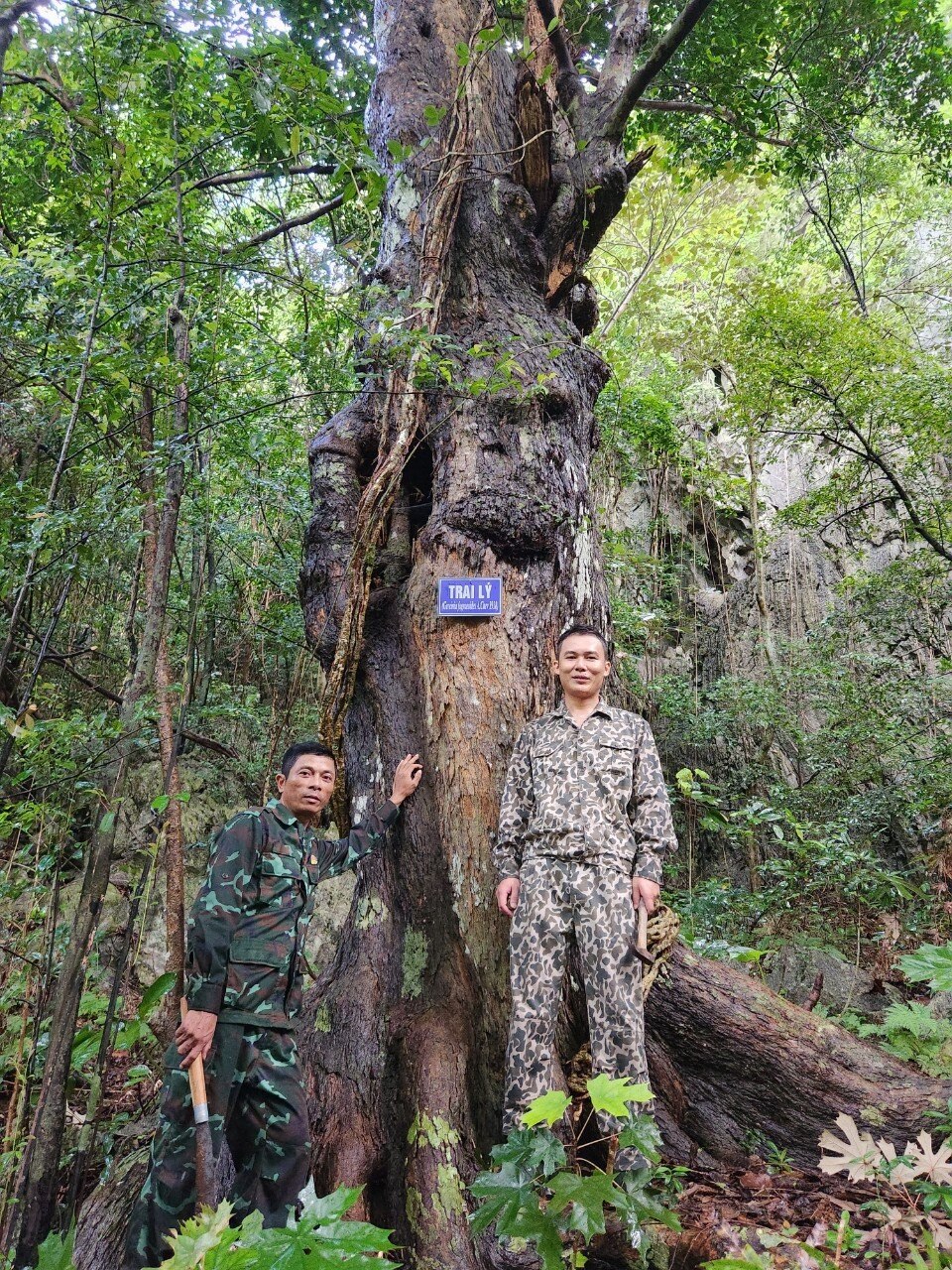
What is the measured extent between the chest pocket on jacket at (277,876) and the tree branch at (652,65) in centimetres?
467

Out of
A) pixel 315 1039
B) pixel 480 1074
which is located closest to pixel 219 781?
pixel 315 1039

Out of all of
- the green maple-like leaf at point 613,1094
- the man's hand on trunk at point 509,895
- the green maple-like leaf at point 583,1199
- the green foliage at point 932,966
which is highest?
the man's hand on trunk at point 509,895

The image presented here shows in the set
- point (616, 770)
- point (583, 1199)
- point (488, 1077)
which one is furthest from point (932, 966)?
point (488, 1077)

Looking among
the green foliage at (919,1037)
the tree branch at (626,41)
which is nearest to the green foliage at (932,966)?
the green foliage at (919,1037)

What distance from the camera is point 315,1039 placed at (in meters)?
3.19

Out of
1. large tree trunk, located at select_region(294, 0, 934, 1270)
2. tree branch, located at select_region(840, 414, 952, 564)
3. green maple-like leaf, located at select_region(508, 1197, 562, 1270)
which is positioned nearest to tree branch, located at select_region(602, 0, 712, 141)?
large tree trunk, located at select_region(294, 0, 934, 1270)

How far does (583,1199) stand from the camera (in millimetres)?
2203

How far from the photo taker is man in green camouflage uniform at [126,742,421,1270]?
2.57 meters

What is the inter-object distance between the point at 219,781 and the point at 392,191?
571cm

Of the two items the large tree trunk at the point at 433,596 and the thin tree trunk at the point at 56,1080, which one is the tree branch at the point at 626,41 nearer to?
the large tree trunk at the point at 433,596

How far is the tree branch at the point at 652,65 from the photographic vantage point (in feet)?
13.8

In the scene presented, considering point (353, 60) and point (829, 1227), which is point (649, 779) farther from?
point (353, 60)

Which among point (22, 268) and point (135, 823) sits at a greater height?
point (22, 268)

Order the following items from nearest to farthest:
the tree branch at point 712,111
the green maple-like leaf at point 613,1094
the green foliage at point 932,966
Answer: the green maple-like leaf at point 613,1094 < the green foliage at point 932,966 < the tree branch at point 712,111
